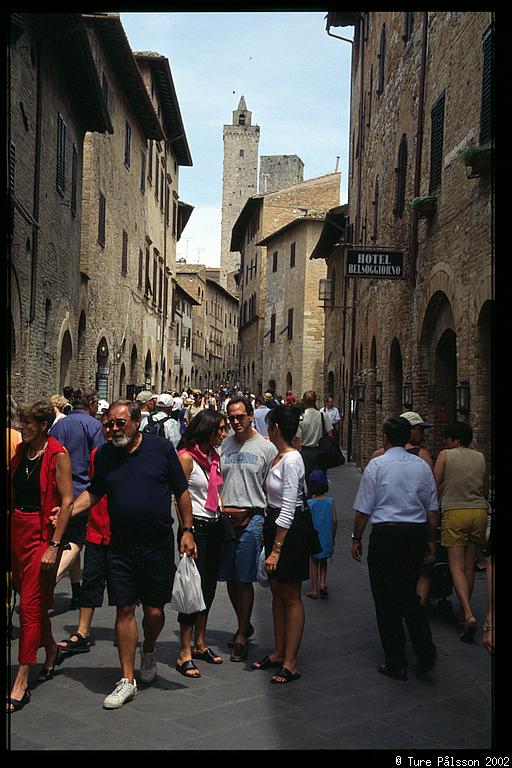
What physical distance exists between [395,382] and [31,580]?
1327cm

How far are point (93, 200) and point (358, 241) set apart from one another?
22.8ft

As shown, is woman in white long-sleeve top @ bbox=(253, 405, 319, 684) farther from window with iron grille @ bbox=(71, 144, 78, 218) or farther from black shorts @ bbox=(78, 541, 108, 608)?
window with iron grille @ bbox=(71, 144, 78, 218)

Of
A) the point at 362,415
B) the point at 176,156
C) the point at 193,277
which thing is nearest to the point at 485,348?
the point at 362,415

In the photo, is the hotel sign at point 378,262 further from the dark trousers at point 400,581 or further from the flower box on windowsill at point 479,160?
the dark trousers at point 400,581

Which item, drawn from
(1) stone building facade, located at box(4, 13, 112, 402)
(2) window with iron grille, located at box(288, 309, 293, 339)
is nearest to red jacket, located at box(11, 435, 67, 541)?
(1) stone building facade, located at box(4, 13, 112, 402)

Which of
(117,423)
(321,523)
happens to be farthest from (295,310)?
(117,423)

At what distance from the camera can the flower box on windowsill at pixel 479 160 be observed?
10352mm

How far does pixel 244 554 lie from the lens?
6184mm

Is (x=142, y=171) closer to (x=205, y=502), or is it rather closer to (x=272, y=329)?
(x=272, y=329)

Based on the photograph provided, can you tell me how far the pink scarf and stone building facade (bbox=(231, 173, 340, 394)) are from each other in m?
40.4

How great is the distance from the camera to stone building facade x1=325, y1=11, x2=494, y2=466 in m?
11.2

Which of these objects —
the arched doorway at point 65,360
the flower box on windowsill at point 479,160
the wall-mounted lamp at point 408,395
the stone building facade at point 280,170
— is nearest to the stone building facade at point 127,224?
the arched doorway at point 65,360

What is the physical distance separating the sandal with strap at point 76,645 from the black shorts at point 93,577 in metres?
0.23
